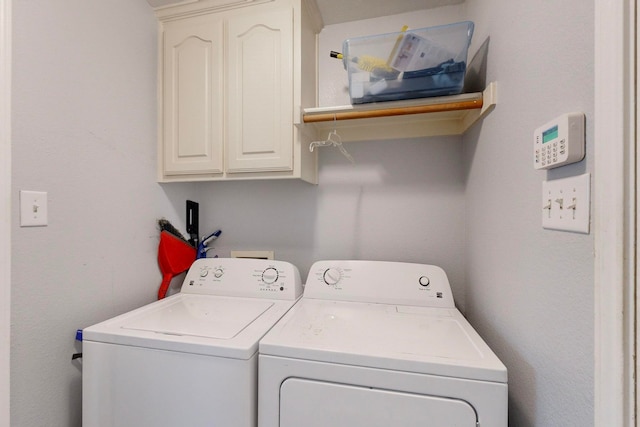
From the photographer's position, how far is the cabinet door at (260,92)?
4.29 feet

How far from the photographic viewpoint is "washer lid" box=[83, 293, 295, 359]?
0.88 m

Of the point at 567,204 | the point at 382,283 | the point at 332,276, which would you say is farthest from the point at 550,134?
the point at 332,276

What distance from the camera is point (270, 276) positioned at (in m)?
1.38

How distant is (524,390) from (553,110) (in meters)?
0.78

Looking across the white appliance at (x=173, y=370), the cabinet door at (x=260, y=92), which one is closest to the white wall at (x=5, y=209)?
the white appliance at (x=173, y=370)

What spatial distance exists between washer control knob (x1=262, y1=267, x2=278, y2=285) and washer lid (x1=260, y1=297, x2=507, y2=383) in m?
0.23

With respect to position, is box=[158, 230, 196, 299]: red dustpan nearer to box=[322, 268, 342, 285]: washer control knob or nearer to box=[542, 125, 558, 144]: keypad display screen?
box=[322, 268, 342, 285]: washer control knob

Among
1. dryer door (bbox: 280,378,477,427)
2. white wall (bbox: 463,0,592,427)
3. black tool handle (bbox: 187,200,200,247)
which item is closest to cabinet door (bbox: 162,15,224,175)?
black tool handle (bbox: 187,200,200,247)

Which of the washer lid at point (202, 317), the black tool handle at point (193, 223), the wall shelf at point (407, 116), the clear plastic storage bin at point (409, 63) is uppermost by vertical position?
the clear plastic storage bin at point (409, 63)

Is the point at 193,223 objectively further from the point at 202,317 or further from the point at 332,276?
the point at 332,276

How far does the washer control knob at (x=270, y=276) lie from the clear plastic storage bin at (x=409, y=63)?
3.02ft

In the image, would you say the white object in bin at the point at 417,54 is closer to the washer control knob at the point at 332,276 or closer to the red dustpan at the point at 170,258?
the washer control knob at the point at 332,276

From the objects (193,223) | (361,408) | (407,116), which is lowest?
(361,408)

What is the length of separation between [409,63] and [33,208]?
1510 mm
